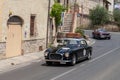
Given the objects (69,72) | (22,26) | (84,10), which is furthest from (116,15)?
(69,72)

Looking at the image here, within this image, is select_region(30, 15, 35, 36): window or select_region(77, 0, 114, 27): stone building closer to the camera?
select_region(30, 15, 35, 36): window

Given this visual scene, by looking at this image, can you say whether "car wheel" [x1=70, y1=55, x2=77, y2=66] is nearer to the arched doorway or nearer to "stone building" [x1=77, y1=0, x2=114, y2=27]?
the arched doorway

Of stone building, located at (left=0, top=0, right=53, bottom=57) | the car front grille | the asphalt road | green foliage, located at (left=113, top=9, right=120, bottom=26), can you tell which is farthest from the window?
green foliage, located at (left=113, top=9, right=120, bottom=26)

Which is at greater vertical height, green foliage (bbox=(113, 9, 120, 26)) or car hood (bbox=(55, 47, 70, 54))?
green foliage (bbox=(113, 9, 120, 26))

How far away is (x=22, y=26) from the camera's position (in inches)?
1070

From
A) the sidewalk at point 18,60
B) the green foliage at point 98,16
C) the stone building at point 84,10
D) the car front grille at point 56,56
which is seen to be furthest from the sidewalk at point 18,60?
the green foliage at point 98,16

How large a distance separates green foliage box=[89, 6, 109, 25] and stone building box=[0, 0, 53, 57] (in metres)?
35.7

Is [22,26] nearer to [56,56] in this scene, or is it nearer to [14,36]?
[14,36]

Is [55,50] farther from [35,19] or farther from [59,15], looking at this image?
[59,15]

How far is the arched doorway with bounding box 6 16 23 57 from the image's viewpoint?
25123 millimetres

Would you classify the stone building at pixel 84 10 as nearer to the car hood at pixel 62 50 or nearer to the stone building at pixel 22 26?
the stone building at pixel 22 26

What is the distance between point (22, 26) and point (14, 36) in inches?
57.3

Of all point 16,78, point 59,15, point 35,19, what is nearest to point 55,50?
point 16,78

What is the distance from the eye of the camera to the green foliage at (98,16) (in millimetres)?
67125
